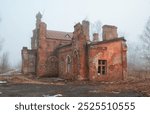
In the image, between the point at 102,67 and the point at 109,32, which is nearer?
the point at 102,67

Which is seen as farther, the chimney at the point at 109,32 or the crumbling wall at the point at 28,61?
the crumbling wall at the point at 28,61

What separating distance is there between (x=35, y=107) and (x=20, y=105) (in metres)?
0.63

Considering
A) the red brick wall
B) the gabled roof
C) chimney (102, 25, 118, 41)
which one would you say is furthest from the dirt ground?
the gabled roof

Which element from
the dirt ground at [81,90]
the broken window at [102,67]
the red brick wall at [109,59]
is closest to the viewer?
the dirt ground at [81,90]

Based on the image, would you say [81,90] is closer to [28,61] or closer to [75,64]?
[75,64]

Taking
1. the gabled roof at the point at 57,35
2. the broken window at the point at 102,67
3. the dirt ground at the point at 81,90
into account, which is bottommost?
the dirt ground at the point at 81,90

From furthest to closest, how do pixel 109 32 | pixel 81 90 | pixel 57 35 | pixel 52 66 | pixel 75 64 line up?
pixel 57 35 < pixel 52 66 < pixel 109 32 < pixel 75 64 < pixel 81 90

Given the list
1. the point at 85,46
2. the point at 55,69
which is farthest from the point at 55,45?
the point at 85,46

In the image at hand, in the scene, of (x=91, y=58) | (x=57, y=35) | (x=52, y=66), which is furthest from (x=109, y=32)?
(x=57, y=35)

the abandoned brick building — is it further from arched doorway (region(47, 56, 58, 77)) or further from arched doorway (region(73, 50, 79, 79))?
arched doorway (region(47, 56, 58, 77))

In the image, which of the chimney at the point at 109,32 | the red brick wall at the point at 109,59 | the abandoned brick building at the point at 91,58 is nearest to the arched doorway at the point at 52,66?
the abandoned brick building at the point at 91,58

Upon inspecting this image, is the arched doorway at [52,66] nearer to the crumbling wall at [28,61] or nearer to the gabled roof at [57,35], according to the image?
the crumbling wall at [28,61]

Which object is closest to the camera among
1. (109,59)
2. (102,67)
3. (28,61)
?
(109,59)

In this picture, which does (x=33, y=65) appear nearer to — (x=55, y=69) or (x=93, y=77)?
(x=55, y=69)
